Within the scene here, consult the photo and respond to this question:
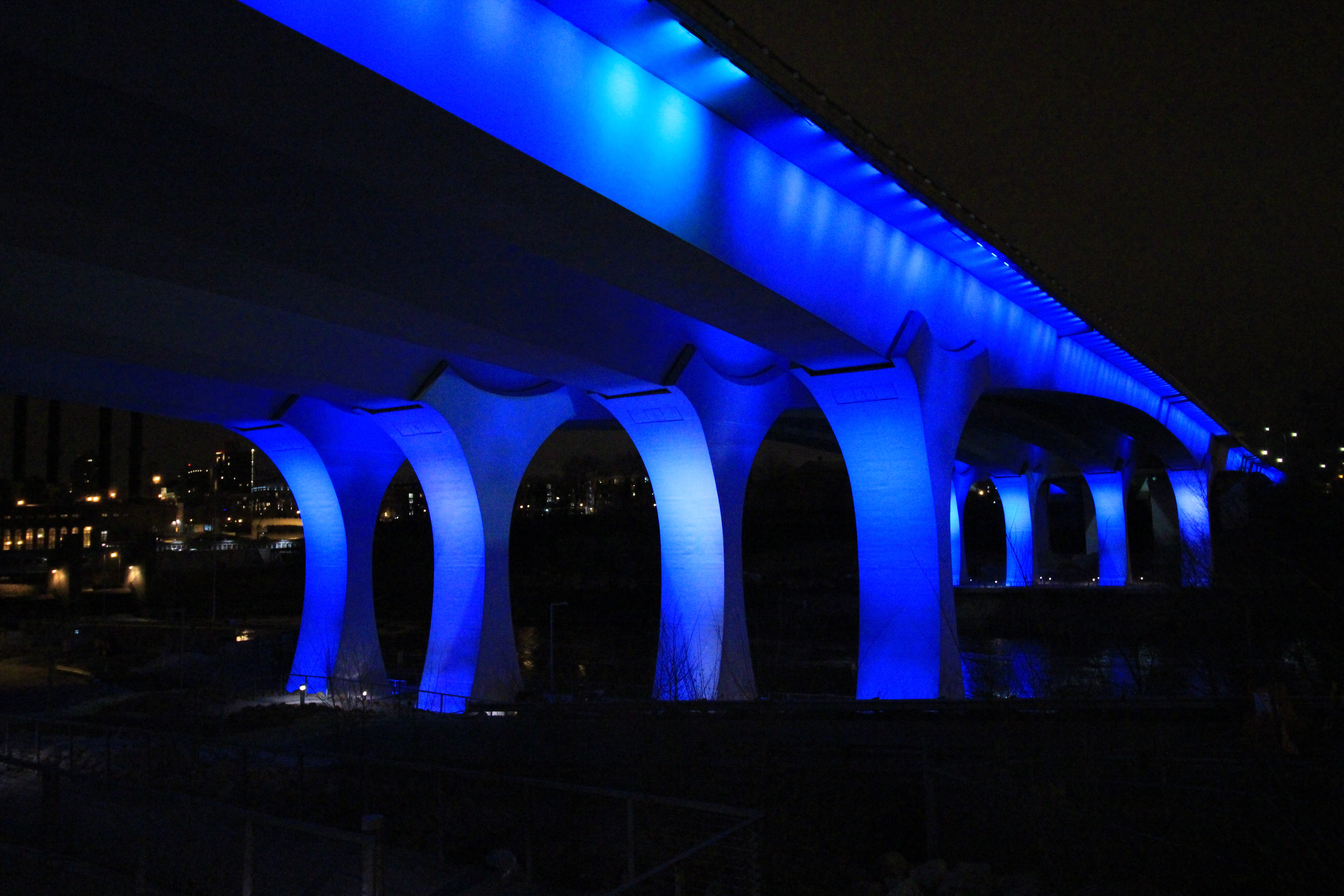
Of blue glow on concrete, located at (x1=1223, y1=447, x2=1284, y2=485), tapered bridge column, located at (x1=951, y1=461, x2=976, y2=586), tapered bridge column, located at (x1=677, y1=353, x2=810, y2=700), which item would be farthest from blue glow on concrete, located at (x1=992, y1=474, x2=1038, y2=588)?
tapered bridge column, located at (x1=677, y1=353, x2=810, y2=700)

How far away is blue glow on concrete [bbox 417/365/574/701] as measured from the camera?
82.1 ft

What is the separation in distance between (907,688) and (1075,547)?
89939 mm

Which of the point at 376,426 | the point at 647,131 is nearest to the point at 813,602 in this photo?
the point at 376,426

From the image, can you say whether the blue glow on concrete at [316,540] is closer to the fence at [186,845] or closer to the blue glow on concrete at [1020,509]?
the fence at [186,845]

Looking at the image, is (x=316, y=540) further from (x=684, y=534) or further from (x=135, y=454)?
(x=135, y=454)

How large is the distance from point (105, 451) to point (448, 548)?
100806mm

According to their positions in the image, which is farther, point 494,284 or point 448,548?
point 448,548

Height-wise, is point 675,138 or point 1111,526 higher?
point 675,138

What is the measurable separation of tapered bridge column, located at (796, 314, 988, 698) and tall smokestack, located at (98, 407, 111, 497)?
109 m

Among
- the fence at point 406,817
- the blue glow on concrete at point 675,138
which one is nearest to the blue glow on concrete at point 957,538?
the blue glow on concrete at point 675,138

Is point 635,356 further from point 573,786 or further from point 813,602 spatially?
point 813,602

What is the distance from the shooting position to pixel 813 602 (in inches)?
2143

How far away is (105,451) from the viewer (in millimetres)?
109688

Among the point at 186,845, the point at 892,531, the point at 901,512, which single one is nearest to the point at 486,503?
the point at 892,531
